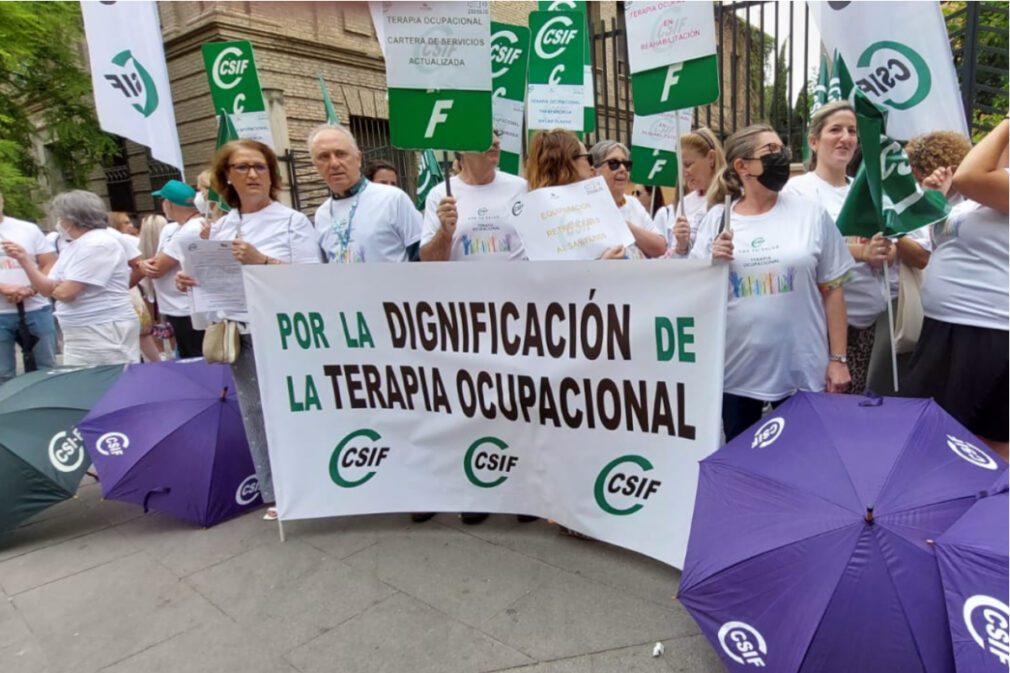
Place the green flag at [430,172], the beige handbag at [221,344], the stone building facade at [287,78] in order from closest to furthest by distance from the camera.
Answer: the beige handbag at [221,344] < the green flag at [430,172] < the stone building facade at [287,78]

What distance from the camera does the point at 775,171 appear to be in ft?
8.46

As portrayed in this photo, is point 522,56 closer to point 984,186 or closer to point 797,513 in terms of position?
point 984,186

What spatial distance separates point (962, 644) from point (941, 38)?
2290mm

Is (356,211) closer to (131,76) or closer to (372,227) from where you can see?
(372,227)

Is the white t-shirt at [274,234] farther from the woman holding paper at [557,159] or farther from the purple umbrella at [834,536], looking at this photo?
the purple umbrella at [834,536]

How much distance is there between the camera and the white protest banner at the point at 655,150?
4.67 m

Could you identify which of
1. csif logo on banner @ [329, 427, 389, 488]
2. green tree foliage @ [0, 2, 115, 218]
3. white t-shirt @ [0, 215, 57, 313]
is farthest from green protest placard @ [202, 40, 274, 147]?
green tree foliage @ [0, 2, 115, 218]

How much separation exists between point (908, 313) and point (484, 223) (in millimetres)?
1909

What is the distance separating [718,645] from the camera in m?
1.83

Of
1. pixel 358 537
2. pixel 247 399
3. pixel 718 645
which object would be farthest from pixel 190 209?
pixel 718 645

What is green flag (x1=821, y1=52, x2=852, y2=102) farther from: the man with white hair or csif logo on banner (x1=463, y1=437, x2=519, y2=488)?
csif logo on banner (x1=463, y1=437, x2=519, y2=488)

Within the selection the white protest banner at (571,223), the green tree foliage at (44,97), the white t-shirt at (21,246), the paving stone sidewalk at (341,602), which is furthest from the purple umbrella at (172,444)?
the green tree foliage at (44,97)

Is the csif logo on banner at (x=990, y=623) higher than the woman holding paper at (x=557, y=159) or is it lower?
lower

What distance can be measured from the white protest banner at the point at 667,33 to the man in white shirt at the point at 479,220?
0.81 m
